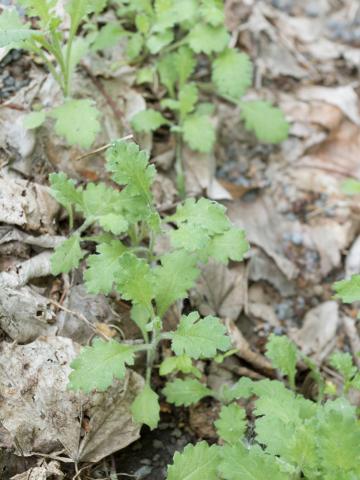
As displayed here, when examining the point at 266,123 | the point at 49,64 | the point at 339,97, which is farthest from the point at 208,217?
the point at 339,97

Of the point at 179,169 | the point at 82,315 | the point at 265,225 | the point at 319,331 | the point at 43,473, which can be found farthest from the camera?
the point at 265,225

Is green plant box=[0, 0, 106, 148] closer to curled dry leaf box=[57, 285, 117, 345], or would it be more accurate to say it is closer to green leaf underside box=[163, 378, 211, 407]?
curled dry leaf box=[57, 285, 117, 345]

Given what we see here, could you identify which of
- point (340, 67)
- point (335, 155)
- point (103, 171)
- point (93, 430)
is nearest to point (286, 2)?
point (340, 67)

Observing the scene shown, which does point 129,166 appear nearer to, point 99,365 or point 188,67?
point 99,365

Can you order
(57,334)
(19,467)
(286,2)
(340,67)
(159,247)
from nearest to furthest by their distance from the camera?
(19,467), (57,334), (159,247), (340,67), (286,2)

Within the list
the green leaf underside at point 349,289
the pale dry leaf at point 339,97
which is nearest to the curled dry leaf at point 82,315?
the green leaf underside at point 349,289

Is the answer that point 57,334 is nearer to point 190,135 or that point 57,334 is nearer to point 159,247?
point 159,247

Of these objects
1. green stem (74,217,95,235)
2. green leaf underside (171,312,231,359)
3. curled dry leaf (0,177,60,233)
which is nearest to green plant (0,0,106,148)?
curled dry leaf (0,177,60,233)
